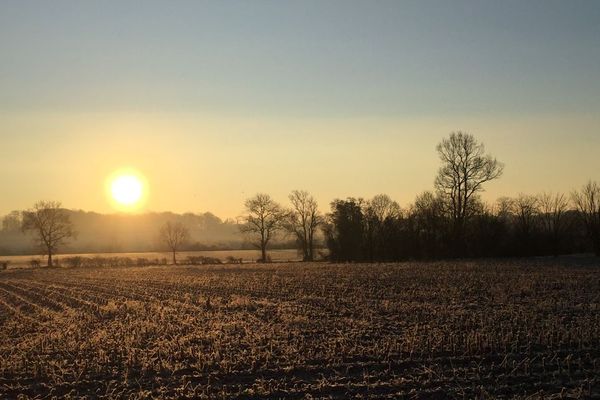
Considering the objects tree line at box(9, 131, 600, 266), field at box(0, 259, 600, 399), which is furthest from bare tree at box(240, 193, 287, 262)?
field at box(0, 259, 600, 399)

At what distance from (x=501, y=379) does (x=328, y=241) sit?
71.0 meters

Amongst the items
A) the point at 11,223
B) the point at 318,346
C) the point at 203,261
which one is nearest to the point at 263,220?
the point at 203,261

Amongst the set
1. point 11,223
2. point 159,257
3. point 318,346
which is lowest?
point 318,346

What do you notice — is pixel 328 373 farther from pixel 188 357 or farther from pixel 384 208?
pixel 384 208

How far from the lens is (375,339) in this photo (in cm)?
1662

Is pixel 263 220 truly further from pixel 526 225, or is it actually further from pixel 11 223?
pixel 11 223

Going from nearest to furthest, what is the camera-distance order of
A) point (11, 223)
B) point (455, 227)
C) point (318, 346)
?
point (318, 346) → point (455, 227) → point (11, 223)

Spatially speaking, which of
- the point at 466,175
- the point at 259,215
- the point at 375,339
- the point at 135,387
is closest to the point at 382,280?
the point at 375,339

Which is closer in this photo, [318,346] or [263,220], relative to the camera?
[318,346]

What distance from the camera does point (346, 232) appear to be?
82.2 meters

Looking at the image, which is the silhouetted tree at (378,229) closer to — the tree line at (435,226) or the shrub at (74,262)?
the tree line at (435,226)

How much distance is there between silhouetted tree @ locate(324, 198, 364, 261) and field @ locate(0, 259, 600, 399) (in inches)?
2006

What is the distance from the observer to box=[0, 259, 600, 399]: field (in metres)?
12.0

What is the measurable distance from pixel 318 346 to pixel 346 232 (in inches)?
2631
